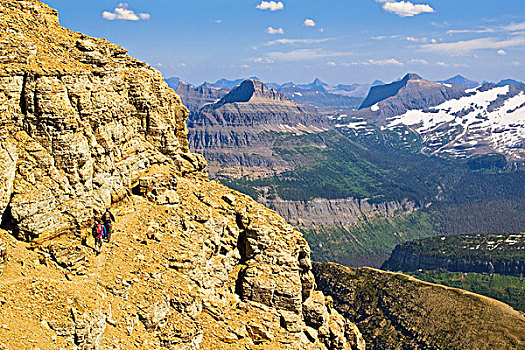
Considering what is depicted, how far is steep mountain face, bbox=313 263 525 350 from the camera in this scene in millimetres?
116688

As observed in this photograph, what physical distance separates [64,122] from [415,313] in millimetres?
124661

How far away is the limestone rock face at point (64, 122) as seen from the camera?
32656 millimetres

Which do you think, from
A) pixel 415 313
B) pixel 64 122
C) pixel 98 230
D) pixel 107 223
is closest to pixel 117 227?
pixel 107 223

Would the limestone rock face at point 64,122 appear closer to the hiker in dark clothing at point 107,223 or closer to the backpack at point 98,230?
the hiker in dark clothing at point 107,223

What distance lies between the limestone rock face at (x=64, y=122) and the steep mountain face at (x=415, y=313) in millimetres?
101928

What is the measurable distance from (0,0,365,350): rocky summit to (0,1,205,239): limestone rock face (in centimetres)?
10

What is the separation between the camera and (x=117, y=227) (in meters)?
38.6

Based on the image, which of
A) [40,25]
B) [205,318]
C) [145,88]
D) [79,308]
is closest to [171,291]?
[205,318]

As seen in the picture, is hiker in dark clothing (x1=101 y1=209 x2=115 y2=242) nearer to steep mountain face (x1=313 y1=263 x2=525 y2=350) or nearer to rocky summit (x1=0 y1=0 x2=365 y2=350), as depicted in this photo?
rocky summit (x1=0 y1=0 x2=365 y2=350)

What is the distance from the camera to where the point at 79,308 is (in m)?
30.0

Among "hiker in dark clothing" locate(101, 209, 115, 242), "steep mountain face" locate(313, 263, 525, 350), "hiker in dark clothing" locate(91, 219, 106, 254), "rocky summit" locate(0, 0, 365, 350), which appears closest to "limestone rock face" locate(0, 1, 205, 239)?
"rocky summit" locate(0, 0, 365, 350)

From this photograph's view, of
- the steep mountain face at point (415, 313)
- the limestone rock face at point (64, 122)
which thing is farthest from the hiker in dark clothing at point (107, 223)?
the steep mountain face at point (415, 313)

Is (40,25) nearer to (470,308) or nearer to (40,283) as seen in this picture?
(40,283)

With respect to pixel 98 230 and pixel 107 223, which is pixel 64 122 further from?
pixel 98 230
